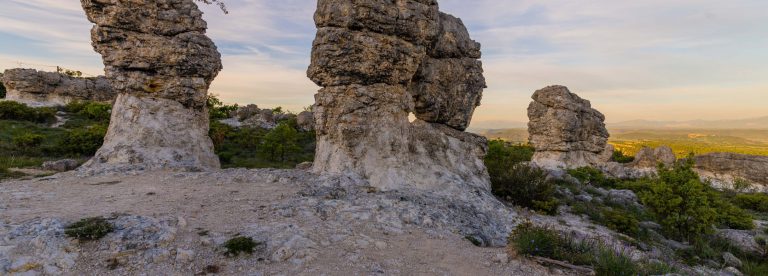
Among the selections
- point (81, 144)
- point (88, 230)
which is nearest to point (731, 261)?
point (88, 230)

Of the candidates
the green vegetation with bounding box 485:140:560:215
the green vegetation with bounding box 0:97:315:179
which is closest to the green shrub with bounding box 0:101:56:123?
the green vegetation with bounding box 0:97:315:179

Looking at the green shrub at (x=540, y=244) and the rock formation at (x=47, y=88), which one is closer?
the green shrub at (x=540, y=244)

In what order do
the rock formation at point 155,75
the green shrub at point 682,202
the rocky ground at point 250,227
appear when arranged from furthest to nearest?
the rock formation at point 155,75 < the green shrub at point 682,202 < the rocky ground at point 250,227

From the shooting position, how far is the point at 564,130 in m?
42.2

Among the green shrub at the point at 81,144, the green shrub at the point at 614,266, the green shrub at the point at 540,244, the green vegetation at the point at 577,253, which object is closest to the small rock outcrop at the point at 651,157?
the green vegetation at the point at 577,253

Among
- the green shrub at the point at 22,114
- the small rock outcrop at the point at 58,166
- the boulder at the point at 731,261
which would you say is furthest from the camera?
the green shrub at the point at 22,114

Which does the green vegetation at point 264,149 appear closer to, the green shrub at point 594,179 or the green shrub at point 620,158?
the green shrub at point 594,179

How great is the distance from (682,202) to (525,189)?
5.27 m

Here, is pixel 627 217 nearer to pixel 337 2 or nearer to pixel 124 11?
pixel 337 2

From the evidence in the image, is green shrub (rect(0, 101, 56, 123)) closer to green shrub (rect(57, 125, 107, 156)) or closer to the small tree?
green shrub (rect(57, 125, 107, 156))

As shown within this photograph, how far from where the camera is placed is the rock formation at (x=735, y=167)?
131 ft

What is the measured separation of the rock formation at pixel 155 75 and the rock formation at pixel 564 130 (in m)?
35.3

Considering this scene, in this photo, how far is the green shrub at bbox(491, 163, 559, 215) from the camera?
15.6m

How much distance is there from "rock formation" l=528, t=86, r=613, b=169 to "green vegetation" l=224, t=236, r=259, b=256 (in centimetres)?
3945
